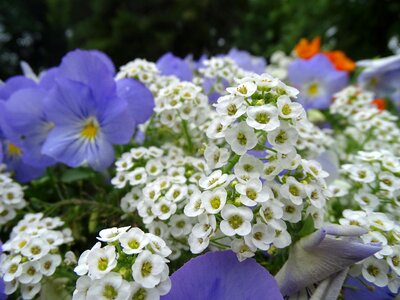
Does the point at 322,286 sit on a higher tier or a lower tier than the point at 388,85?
higher

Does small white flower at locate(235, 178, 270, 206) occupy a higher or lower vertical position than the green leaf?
higher

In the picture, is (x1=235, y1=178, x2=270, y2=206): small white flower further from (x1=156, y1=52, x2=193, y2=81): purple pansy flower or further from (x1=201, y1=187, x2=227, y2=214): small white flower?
(x1=156, y1=52, x2=193, y2=81): purple pansy flower

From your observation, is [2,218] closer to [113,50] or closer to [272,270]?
[272,270]

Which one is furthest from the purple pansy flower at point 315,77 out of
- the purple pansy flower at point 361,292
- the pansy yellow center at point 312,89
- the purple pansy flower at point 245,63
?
the purple pansy flower at point 361,292

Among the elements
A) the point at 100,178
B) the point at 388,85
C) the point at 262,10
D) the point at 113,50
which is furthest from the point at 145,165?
the point at 113,50

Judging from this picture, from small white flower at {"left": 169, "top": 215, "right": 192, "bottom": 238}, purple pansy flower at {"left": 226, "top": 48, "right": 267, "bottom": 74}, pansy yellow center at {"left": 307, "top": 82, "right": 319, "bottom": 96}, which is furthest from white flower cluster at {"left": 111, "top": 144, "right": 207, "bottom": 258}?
pansy yellow center at {"left": 307, "top": 82, "right": 319, "bottom": 96}

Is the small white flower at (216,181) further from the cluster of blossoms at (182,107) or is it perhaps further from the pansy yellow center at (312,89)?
the pansy yellow center at (312,89)
